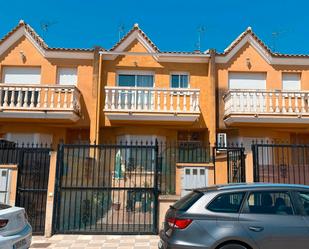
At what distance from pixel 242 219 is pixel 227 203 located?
1.19 ft

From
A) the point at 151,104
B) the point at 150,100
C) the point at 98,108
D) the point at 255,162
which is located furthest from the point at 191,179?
the point at 98,108

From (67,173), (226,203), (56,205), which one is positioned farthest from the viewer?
(67,173)

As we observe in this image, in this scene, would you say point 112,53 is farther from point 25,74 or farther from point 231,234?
point 231,234

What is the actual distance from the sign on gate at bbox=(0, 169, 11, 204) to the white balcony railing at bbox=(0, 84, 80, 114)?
20.0ft

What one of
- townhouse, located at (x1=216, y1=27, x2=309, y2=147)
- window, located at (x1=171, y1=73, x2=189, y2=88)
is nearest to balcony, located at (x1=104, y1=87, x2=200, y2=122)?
window, located at (x1=171, y1=73, x2=189, y2=88)

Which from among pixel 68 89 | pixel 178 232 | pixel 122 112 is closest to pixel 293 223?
pixel 178 232

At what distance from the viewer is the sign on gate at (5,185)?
897cm

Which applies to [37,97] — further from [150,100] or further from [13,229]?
[13,229]

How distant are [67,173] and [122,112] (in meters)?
5.62

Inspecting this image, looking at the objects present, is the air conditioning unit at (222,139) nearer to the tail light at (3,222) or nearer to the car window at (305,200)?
the car window at (305,200)

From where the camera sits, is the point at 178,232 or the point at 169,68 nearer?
the point at 178,232

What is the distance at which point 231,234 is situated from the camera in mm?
5238

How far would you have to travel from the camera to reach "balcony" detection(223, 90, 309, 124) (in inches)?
595

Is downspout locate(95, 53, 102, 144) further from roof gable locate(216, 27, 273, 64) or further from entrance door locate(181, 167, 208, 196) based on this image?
entrance door locate(181, 167, 208, 196)
